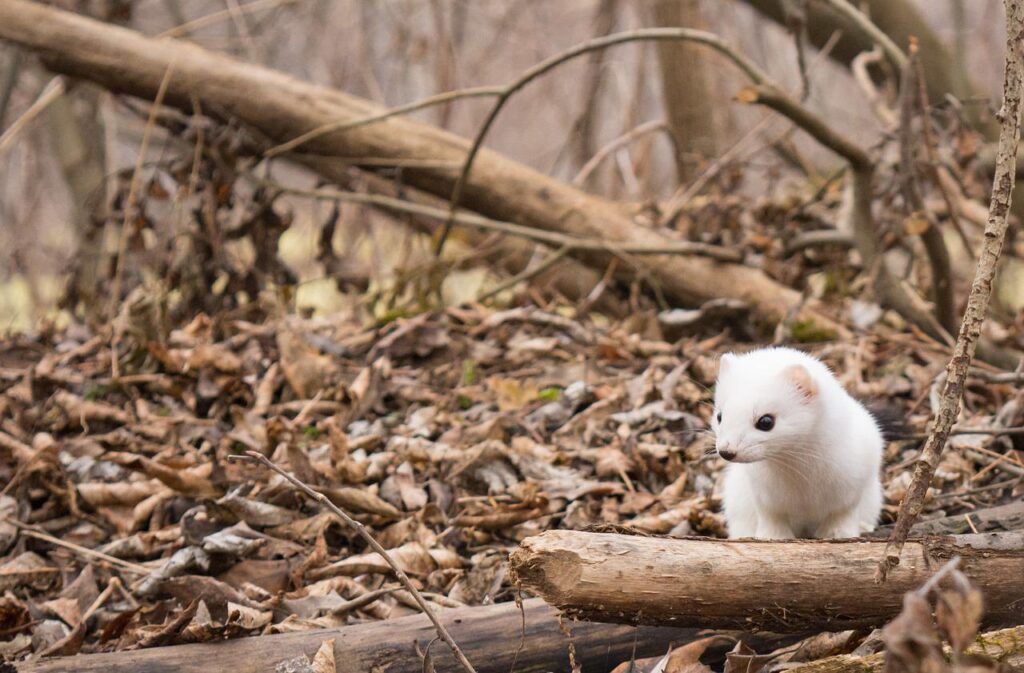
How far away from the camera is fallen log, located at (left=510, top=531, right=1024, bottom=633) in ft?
6.86

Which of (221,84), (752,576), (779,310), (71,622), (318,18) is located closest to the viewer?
(752,576)

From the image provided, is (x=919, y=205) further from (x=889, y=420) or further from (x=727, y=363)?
(x=727, y=363)

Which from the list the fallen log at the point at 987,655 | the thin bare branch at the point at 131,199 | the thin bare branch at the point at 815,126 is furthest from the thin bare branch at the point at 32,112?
the fallen log at the point at 987,655

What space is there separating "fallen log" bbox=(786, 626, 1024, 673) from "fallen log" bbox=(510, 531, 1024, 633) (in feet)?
0.49

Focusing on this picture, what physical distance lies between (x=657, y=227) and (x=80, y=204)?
460cm

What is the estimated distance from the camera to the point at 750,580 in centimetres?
216

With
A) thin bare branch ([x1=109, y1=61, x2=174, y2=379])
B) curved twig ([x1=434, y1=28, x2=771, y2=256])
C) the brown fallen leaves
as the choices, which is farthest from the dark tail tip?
thin bare branch ([x1=109, y1=61, x2=174, y2=379])

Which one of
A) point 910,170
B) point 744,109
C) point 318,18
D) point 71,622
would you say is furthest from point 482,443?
point 744,109

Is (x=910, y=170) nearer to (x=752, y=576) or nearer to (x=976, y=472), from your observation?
(x=976, y=472)

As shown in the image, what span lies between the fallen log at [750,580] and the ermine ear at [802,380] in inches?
23.6

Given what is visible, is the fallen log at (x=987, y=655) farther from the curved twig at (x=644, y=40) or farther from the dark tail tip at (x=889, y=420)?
the curved twig at (x=644, y=40)

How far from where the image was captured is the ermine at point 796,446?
2730 millimetres

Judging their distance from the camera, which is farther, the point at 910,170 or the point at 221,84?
the point at 221,84

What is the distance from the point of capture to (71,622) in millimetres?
2990
